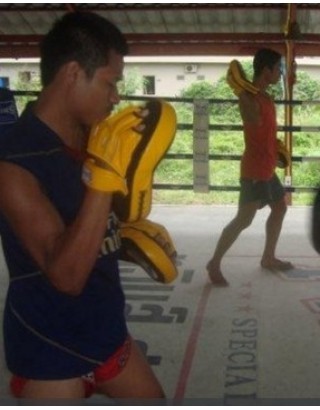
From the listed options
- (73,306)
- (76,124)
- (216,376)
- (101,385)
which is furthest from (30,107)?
(216,376)

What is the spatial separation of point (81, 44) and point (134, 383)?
70 cm

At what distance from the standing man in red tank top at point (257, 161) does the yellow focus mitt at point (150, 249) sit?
183cm

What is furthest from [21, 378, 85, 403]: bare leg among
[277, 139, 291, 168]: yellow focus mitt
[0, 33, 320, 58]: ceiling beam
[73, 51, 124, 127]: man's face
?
[0, 33, 320, 58]: ceiling beam

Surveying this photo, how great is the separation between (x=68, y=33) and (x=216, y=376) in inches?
56.3

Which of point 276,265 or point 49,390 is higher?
point 49,390

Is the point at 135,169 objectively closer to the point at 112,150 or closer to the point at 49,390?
the point at 112,150

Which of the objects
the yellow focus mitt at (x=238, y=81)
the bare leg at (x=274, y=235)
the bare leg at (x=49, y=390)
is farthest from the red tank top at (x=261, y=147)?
the bare leg at (x=49, y=390)

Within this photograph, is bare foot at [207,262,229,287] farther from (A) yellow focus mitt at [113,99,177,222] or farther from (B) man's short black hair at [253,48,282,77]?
(A) yellow focus mitt at [113,99,177,222]

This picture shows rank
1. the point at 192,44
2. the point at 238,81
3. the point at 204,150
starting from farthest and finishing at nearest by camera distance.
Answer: the point at 204,150 < the point at 192,44 < the point at 238,81

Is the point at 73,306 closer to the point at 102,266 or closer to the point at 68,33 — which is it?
the point at 102,266

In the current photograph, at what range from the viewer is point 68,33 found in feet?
3.58

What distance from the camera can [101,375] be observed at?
48.3 inches

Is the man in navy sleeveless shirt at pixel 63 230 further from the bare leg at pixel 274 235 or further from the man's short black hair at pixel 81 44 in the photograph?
the bare leg at pixel 274 235

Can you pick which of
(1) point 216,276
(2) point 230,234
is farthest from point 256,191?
(1) point 216,276
